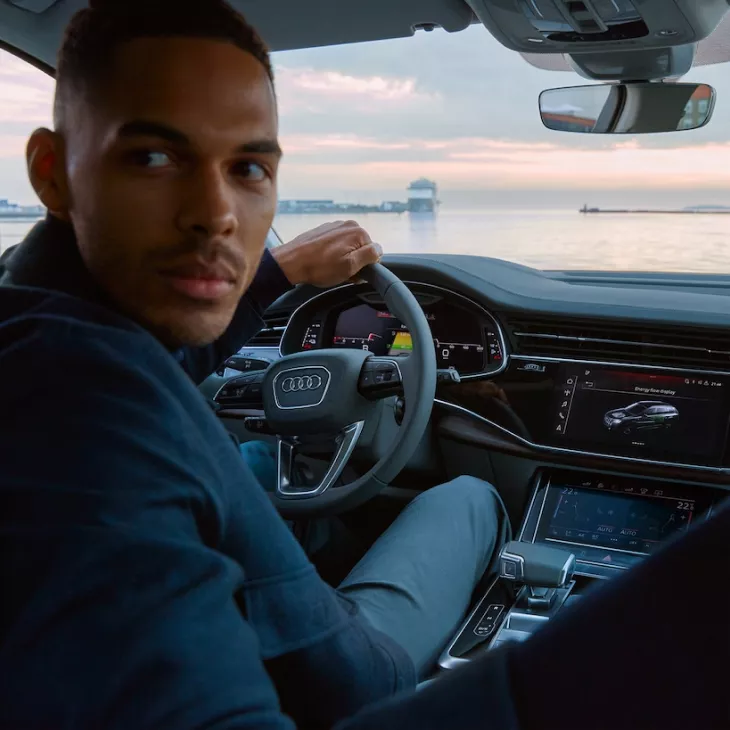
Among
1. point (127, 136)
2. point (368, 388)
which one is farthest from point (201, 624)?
point (368, 388)

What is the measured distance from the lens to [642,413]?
104 inches

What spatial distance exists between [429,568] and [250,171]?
3.34ft

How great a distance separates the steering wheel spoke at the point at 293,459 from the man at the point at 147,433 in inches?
34.4

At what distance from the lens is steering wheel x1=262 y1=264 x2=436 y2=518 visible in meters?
2.08

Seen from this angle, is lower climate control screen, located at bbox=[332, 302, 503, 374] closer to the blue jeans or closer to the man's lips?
the blue jeans

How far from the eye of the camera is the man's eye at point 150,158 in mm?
1091

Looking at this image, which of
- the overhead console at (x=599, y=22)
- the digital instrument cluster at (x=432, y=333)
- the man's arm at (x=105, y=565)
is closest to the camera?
the man's arm at (x=105, y=565)

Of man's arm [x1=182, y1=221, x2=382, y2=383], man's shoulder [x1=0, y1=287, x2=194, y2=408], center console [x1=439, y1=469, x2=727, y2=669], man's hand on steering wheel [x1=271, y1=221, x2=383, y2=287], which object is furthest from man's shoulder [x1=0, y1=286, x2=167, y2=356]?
center console [x1=439, y1=469, x2=727, y2=669]

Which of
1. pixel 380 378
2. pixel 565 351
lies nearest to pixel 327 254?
pixel 380 378

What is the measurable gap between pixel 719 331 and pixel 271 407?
1293 millimetres

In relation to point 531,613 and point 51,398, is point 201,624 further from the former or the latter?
point 531,613

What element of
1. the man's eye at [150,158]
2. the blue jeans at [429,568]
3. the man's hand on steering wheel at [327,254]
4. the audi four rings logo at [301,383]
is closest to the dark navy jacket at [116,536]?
the man's eye at [150,158]

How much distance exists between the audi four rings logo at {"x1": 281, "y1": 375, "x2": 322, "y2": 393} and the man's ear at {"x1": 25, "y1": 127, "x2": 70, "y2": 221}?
1214 millimetres

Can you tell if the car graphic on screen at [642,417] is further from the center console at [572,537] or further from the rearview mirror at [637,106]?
the rearview mirror at [637,106]
